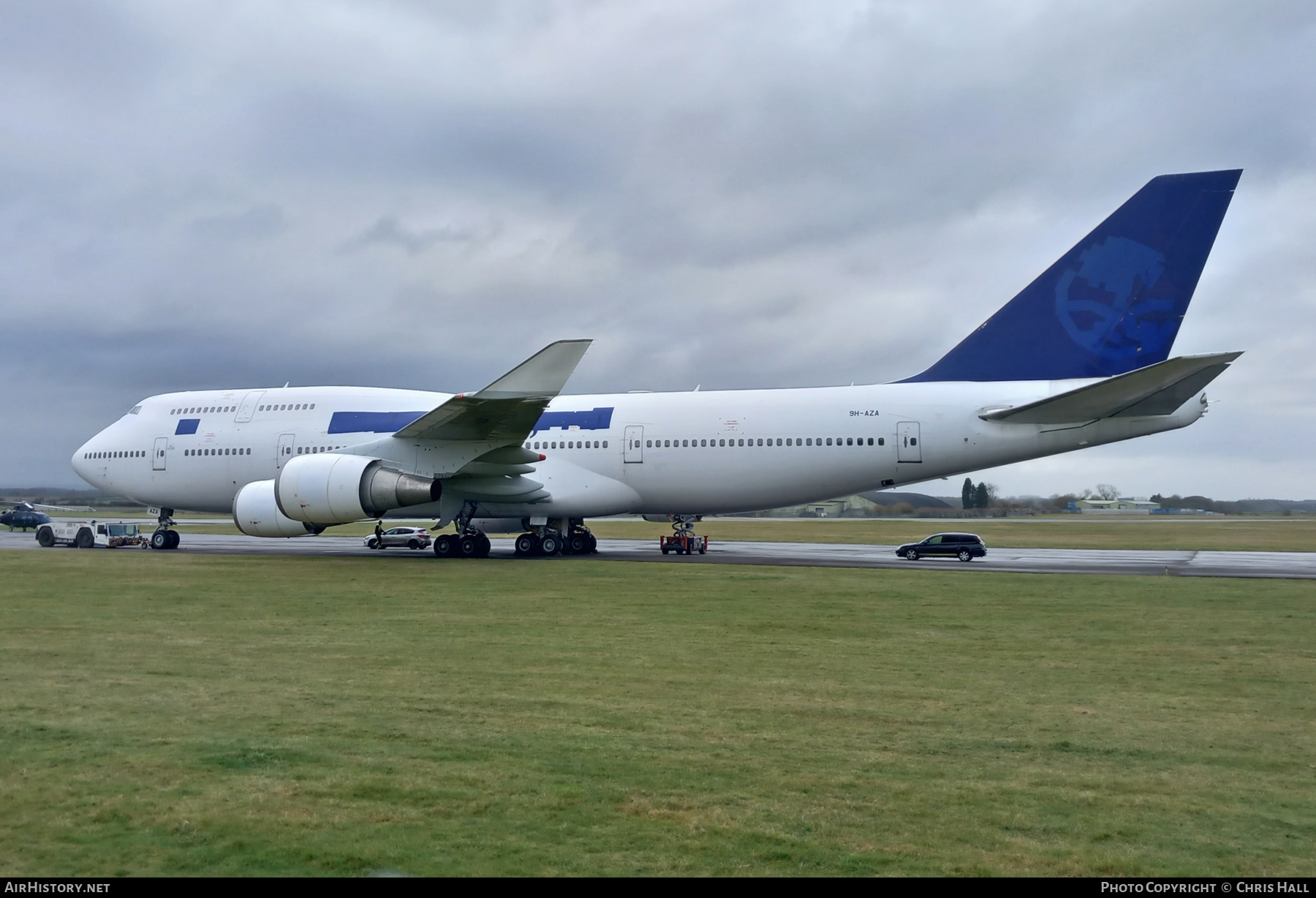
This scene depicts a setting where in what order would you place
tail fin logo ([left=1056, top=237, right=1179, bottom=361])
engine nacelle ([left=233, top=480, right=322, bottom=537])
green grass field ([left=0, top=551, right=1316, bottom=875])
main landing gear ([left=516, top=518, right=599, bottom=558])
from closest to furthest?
green grass field ([left=0, top=551, right=1316, bottom=875]) → tail fin logo ([left=1056, top=237, right=1179, bottom=361]) → engine nacelle ([left=233, top=480, right=322, bottom=537]) → main landing gear ([left=516, top=518, right=599, bottom=558])

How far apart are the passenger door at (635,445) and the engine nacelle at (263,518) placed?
7515 millimetres

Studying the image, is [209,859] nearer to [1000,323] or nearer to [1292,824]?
[1292,824]

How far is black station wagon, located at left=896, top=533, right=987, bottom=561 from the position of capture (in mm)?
29203

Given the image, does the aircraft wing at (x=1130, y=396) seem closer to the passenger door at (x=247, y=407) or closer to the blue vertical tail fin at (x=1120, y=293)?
the blue vertical tail fin at (x=1120, y=293)

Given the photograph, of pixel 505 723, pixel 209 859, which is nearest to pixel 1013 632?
pixel 505 723

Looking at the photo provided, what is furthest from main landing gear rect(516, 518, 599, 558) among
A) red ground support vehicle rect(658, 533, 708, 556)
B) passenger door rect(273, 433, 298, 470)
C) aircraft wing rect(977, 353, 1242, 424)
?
aircraft wing rect(977, 353, 1242, 424)

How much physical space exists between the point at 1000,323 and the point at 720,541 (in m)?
17.9

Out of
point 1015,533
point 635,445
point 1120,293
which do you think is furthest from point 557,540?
point 1015,533

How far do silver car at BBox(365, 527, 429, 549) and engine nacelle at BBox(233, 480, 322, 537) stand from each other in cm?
882

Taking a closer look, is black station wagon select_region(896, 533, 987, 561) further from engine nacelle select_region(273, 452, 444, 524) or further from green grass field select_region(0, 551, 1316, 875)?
green grass field select_region(0, 551, 1316, 875)

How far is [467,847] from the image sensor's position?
4215 millimetres

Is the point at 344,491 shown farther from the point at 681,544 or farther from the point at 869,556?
the point at 869,556

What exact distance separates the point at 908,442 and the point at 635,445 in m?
6.64

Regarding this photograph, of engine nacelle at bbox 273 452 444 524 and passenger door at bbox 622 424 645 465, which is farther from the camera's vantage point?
passenger door at bbox 622 424 645 465
